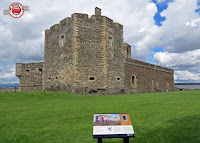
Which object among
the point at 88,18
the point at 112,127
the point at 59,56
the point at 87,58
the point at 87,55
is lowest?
the point at 112,127

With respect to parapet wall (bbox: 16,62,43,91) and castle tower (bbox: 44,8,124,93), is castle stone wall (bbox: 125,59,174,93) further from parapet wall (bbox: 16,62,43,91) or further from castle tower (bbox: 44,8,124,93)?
parapet wall (bbox: 16,62,43,91)

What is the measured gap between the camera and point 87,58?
16875mm

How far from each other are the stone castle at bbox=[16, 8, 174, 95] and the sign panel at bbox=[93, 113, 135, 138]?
42.7 ft

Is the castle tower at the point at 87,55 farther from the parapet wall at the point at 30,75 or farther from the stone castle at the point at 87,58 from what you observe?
the parapet wall at the point at 30,75

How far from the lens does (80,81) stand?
16.2 m

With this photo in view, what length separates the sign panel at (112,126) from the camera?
2.63 metres

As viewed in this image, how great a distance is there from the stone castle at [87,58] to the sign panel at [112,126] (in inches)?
512

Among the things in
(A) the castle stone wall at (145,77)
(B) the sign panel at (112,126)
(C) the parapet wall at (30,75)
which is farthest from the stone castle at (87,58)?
(B) the sign panel at (112,126)

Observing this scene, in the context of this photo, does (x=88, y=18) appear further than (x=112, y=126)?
Yes

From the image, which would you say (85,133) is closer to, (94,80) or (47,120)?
(47,120)

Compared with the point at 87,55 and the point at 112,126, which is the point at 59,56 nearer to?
the point at 87,55

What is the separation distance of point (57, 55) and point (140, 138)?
1663 cm

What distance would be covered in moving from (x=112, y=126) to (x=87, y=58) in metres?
14.3

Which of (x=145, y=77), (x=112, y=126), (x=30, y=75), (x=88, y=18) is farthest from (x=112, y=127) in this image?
(x=30, y=75)
